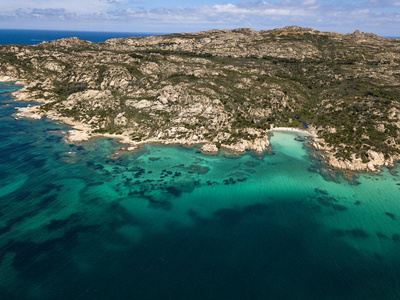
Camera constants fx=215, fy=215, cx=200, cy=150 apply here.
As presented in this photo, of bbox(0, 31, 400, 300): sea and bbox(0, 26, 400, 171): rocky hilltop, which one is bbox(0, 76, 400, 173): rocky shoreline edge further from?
bbox(0, 31, 400, 300): sea

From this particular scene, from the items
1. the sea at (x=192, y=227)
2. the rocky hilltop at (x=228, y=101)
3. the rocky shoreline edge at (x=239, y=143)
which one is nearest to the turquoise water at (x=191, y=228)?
the sea at (x=192, y=227)

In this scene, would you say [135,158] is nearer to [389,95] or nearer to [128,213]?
[128,213]

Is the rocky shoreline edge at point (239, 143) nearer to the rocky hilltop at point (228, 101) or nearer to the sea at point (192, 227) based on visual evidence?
the rocky hilltop at point (228, 101)

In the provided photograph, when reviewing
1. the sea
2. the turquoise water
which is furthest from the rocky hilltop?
the turquoise water

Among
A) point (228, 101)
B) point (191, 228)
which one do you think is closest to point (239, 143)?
point (228, 101)

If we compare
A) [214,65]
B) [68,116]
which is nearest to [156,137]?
[68,116]

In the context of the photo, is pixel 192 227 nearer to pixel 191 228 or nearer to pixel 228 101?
pixel 191 228
